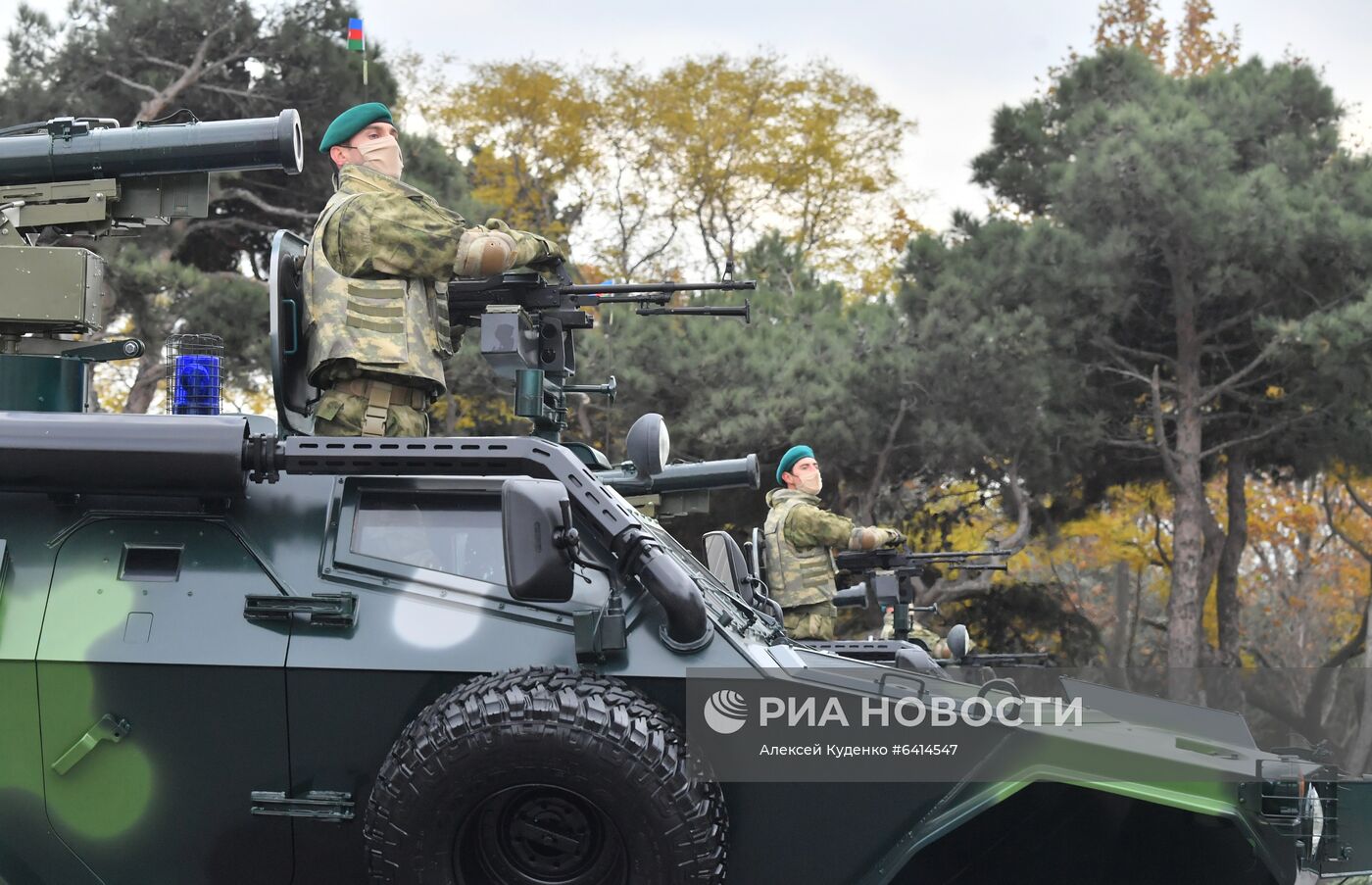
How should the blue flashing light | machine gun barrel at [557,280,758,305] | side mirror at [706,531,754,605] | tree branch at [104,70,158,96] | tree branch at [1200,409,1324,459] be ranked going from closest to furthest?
the blue flashing light < side mirror at [706,531,754,605] < machine gun barrel at [557,280,758,305] < tree branch at [104,70,158,96] < tree branch at [1200,409,1324,459]

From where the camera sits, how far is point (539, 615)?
414 centimetres

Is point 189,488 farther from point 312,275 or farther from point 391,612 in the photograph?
point 312,275

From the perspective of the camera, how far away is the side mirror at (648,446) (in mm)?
5891

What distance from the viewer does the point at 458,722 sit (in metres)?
3.79

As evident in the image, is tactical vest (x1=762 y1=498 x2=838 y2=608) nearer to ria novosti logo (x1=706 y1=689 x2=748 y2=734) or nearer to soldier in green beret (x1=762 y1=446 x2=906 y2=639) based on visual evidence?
soldier in green beret (x1=762 y1=446 x2=906 y2=639)

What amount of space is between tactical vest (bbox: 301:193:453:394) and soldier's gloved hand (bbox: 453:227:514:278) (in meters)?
0.20

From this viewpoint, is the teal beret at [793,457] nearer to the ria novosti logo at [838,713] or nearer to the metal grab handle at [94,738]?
the ria novosti logo at [838,713]

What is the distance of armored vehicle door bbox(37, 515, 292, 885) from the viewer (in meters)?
4.06

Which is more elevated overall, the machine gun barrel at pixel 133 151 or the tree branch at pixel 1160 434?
the tree branch at pixel 1160 434

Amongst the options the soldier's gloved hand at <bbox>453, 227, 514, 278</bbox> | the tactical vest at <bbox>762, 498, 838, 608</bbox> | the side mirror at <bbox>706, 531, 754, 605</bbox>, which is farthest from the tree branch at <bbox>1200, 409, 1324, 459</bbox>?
the soldier's gloved hand at <bbox>453, 227, 514, 278</bbox>

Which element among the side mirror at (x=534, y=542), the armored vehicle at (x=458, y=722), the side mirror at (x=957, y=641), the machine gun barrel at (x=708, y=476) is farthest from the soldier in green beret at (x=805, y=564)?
the side mirror at (x=534, y=542)

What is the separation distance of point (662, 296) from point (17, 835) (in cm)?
375

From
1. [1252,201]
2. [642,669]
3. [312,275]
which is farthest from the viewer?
[1252,201]

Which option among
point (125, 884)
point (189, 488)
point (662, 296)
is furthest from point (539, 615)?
point (662, 296)
